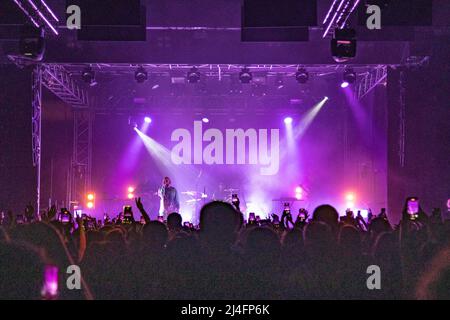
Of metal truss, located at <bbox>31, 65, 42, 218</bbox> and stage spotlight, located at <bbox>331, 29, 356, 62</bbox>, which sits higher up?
stage spotlight, located at <bbox>331, 29, 356, 62</bbox>

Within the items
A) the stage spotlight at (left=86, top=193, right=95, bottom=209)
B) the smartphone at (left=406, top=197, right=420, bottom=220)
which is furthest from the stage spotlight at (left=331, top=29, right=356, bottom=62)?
the stage spotlight at (left=86, top=193, right=95, bottom=209)

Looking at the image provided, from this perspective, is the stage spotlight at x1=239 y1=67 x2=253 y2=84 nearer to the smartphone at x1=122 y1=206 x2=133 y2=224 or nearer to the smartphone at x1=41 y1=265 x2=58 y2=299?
the smartphone at x1=122 y1=206 x2=133 y2=224

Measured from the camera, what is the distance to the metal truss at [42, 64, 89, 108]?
1195cm

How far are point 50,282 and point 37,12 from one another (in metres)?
7.05

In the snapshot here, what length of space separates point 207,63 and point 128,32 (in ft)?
8.04

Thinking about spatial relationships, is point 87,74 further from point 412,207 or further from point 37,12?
point 412,207

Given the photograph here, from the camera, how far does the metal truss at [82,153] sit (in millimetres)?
15398

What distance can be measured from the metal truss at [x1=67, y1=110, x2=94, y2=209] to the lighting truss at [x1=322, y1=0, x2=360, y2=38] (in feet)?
27.1

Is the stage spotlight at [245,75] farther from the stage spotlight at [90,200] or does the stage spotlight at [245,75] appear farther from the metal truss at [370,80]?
the stage spotlight at [90,200]

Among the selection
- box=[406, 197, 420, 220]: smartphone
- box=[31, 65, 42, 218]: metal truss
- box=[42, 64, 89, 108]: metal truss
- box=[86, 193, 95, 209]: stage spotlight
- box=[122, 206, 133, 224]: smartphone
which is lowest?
box=[86, 193, 95, 209]: stage spotlight

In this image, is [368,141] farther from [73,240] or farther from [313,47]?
[73,240]

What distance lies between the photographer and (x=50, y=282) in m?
3.67

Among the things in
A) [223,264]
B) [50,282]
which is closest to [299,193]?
[223,264]
